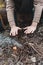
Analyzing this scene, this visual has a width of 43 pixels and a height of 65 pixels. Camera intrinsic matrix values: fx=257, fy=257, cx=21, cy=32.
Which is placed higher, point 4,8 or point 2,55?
point 4,8

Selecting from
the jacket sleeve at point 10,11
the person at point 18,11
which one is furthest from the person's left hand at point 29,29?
the jacket sleeve at point 10,11

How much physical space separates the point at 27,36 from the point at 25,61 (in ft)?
1.32

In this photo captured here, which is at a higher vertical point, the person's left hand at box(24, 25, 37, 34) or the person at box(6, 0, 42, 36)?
the person at box(6, 0, 42, 36)

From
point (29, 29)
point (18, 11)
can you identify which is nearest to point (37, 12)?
point (29, 29)

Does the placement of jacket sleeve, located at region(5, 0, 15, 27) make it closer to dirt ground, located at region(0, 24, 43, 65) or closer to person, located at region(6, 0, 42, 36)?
person, located at region(6, 0, 42, 36)

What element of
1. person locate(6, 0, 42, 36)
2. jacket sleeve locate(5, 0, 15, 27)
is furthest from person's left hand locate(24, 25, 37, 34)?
jacket sleeve locate(5, 0, 15, 27)

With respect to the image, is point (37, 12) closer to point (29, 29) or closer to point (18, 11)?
point (29, 29)

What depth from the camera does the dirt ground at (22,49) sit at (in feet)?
7.47

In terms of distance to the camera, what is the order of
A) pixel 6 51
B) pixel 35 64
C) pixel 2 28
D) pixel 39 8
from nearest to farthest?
pixel 35 64 → pixel 6 51 → pixel 39 8 → pixel 2 28

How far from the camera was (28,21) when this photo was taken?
285 cm

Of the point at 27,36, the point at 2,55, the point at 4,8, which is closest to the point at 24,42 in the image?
the point at 27,36

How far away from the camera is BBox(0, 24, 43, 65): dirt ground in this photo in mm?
2275

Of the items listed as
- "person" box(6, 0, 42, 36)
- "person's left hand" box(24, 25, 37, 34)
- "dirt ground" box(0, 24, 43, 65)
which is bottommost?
"dirt ground" box(0, 24, 43, 65)

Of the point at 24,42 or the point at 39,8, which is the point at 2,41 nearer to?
the point at 24,42
